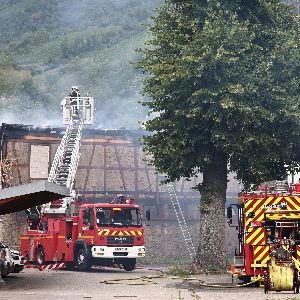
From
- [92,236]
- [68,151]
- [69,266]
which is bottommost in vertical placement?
[69,266]

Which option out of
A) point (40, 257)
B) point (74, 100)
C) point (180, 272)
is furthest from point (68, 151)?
point (180, 272)

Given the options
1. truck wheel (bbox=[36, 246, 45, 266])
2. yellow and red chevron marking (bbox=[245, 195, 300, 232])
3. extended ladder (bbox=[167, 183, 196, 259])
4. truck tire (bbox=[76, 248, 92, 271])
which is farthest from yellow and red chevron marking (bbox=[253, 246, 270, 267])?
extended ladder (bbox=[167, 183, 196, 259])

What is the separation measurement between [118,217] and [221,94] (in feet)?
21.0

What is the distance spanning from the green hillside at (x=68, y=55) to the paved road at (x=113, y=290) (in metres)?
51.4

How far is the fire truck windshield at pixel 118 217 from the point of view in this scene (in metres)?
31.9

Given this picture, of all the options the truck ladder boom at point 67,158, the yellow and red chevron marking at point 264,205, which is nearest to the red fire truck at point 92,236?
the truck ladder boom at point 67,158

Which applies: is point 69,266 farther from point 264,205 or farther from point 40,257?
point 264,205

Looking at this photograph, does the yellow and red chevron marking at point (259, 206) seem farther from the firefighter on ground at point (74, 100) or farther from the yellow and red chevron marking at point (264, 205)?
the firefighter on ground at point (74, 100)

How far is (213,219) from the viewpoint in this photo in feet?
103

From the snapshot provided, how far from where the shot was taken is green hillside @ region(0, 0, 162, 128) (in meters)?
98.2

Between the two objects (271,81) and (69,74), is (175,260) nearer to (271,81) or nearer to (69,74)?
(271,81)

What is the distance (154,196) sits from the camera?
45.3 metres

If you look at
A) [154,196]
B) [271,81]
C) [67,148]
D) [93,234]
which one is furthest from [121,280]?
[154,196]

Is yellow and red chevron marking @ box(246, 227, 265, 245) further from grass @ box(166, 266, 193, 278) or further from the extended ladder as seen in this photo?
the extended ladder
